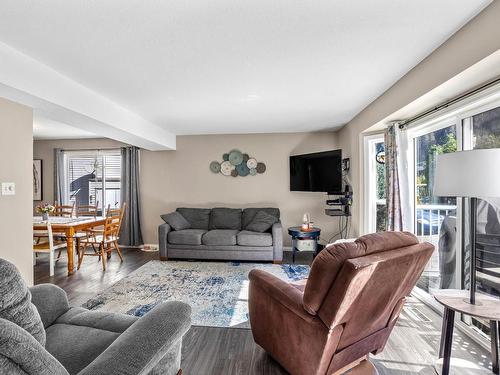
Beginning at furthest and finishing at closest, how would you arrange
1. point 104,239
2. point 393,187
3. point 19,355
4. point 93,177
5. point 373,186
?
point 93,177
point 104,239
point 373,186
point 393,187
point 19,355

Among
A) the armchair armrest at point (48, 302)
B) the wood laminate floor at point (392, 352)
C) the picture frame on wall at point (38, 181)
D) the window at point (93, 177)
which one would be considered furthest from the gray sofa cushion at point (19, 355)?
the picture frame on wall at point (38, 181)

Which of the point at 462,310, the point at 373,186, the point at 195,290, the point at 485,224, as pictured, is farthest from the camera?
the point at 373,186

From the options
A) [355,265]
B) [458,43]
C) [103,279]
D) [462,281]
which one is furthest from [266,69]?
[103,279]

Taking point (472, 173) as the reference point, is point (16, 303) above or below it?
below

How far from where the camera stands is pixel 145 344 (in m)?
1.13

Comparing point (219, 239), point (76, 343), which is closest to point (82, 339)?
point (76, 343)

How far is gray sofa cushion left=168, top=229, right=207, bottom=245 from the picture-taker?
4574mm

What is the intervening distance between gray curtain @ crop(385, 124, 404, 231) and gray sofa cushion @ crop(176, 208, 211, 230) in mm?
3243

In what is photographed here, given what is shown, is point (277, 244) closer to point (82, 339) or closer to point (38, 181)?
point (82, 339)

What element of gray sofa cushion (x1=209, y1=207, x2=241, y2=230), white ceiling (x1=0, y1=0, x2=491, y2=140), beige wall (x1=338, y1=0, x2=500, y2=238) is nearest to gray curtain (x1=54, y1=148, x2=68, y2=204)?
gray sofa cushion (x1=209, y1=207, x2=241, y2=230)

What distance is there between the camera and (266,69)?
2.47 meters

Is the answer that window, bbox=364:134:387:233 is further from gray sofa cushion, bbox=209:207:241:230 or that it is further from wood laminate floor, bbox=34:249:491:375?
gray sofa cushion, bbox=209:207:241:230

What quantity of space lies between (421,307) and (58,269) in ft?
16.4

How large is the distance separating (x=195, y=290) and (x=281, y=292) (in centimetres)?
189
